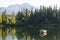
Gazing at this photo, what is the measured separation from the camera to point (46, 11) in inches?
1676

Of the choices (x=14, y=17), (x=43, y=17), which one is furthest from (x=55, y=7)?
(x=14, y=17)

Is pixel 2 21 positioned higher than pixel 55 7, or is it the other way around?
pixel 55 7

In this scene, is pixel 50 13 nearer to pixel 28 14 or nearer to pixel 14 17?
pixel 28 14

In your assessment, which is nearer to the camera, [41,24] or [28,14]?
[41,24]

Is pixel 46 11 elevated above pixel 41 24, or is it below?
above

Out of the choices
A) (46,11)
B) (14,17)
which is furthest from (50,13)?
(14,17)

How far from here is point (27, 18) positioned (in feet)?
135

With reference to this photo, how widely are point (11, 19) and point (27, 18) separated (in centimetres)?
370

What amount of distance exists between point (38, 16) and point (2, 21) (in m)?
7.43

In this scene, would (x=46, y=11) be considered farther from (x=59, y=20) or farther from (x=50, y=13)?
(x=59, y=20)

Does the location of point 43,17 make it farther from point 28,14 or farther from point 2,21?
point 2,21

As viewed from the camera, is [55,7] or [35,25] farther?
[55,7]

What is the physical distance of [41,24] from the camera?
39531 mm

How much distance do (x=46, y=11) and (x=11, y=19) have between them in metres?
7.83
